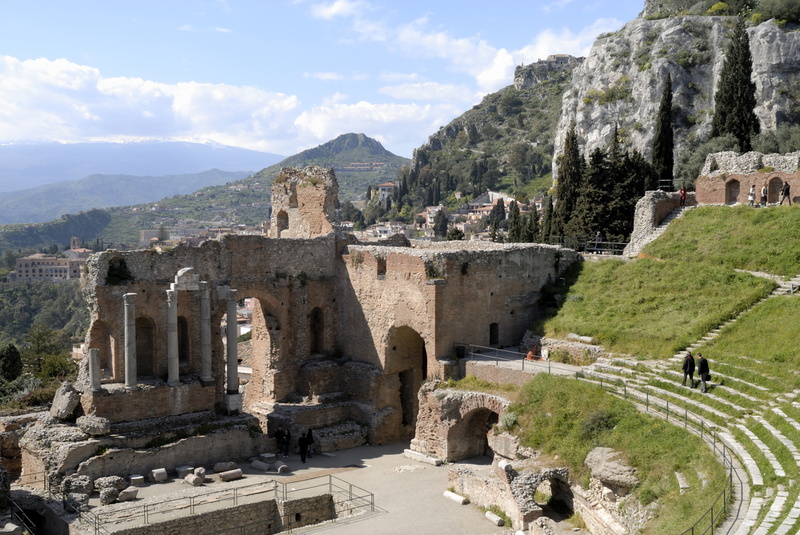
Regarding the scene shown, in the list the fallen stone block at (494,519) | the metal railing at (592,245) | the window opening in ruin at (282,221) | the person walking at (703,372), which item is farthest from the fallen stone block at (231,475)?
the metal railing at (592,245)

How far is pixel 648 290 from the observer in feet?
89.5

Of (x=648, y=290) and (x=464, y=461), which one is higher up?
(x=648, y=290)

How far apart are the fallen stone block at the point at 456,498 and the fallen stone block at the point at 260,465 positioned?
6.21 meters

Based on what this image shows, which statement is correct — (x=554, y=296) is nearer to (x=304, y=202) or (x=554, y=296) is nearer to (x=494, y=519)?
(x=494, y=519)

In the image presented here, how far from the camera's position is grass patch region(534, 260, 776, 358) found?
24.0 m

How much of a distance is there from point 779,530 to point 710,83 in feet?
211

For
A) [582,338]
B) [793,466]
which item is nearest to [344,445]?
[582,338]

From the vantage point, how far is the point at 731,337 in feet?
Answer: 74.5

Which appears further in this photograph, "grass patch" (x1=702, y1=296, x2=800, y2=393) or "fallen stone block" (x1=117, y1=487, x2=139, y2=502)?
"fallen stone block" (x1=117, y1=487, x2=139, y2=502)

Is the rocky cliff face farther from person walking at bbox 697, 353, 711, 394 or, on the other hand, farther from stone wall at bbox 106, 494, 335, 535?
stone wall at bbox 106, 494, 335, 535

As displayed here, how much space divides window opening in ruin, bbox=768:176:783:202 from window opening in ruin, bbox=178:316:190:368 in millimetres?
22799

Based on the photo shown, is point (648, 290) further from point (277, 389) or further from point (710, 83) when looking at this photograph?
point (710, 83)

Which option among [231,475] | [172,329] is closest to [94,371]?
[172,329]

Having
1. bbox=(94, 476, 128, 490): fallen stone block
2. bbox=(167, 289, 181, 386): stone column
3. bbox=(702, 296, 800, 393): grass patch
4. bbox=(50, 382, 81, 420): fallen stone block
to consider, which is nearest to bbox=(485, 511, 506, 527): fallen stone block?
bbox=(702, 296, 800, 393): grass patch
